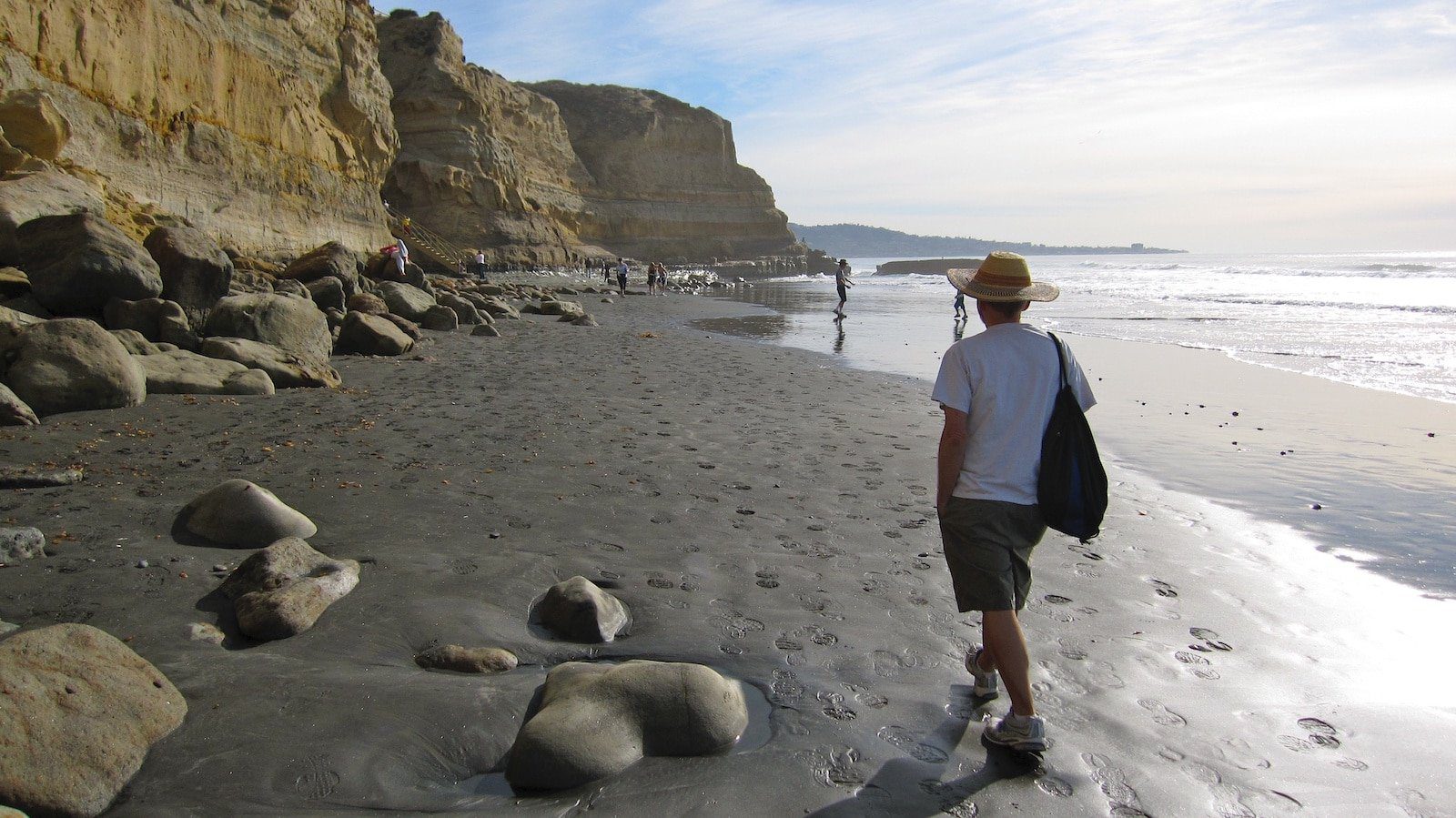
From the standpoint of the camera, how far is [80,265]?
854 cm

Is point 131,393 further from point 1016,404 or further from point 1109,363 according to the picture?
point 1109,363

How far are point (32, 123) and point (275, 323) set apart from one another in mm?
6842

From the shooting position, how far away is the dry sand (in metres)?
2.61

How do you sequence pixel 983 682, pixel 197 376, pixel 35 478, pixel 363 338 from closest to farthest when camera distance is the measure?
pixel 983 682
pixel 35 478
pixel 197 376
pixel 363 338

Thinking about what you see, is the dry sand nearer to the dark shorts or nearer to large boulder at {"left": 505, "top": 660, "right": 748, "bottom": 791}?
large boulder at {"left": 505, "top": 660, "right": 748, "bottom": 791}

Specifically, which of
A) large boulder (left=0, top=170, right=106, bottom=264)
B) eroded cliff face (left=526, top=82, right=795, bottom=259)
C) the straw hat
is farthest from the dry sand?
eroded cliff face (left=526, top=82, right=795, bottom=259)

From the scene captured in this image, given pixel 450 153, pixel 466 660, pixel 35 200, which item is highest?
pixel 450 153

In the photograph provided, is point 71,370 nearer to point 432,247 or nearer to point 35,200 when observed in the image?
point 35,200

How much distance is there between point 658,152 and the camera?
240 ft

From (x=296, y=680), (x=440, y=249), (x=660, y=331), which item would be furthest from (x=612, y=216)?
(x=296, y=680)

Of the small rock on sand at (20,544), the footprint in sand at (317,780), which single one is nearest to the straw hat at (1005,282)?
the footprint in sand at (317,780)

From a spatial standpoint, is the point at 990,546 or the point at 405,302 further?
the point at 405,302

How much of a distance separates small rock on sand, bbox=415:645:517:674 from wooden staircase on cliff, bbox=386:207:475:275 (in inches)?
1288

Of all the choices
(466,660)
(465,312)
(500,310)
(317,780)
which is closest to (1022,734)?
(466,660)
